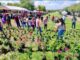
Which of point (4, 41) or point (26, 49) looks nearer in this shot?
point (26, 49)

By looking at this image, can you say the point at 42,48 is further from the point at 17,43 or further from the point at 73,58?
the point at 73,58

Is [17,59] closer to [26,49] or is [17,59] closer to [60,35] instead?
[26,49]

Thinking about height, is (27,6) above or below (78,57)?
below

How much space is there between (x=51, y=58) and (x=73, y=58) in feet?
2.50

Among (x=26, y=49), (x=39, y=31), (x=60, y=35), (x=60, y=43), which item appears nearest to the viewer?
(x=26, y=49)

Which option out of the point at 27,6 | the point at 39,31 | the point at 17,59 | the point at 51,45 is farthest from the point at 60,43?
the point at 27,6

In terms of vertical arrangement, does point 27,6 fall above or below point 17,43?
below

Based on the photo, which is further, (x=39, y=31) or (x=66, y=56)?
(x=39, y=31)

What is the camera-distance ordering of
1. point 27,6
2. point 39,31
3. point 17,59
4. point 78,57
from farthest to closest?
point 27,6 < point 39,31 < point 78,57 < point 17,59

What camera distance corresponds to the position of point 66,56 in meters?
10.6

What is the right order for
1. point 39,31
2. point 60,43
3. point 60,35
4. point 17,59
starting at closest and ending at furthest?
point 17,59, point 60,43, point 60,35, point 39,31

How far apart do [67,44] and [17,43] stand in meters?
2.17

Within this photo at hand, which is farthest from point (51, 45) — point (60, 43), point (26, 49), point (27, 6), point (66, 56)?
point (27, 6)

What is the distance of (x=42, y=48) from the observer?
12375 millimetres
